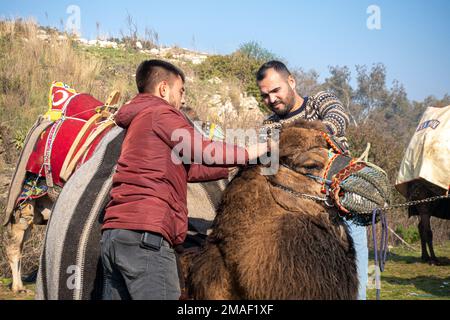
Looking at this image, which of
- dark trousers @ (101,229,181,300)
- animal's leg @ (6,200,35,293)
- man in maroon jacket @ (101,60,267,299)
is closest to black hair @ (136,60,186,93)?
man in maroon jacket @ (101,60,267,299)

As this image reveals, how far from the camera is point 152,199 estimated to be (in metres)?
2.94

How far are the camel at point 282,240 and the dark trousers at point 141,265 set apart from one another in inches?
6.7

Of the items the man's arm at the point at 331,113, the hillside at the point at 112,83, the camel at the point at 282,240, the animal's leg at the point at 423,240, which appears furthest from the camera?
the hillside at the point at 112,83

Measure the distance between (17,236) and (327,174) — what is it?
18.6ft

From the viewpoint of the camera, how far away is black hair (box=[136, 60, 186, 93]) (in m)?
3.38

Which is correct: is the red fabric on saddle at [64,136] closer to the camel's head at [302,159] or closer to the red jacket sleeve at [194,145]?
the red jacket sleeve at [194,145]

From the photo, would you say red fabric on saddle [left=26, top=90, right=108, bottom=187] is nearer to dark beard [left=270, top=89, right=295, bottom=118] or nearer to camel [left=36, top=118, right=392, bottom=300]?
dark beard [left=270, top=89, right=295, bottom=118]

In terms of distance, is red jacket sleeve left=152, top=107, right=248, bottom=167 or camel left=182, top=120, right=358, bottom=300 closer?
camel left=182, top=120, right=358, bottom=300

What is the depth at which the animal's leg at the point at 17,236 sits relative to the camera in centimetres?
728

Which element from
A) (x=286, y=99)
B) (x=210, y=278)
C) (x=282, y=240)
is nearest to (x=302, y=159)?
(x=282, y=240)

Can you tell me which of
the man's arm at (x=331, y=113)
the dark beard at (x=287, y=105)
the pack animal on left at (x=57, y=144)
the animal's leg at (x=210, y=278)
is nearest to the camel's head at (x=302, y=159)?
the animal's leg at (x=210, y=278)

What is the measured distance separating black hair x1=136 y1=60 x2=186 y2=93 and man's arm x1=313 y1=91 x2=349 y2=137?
4.19 feet

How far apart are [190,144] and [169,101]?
53 centimetres

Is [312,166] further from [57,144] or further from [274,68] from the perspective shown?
[57,144]
